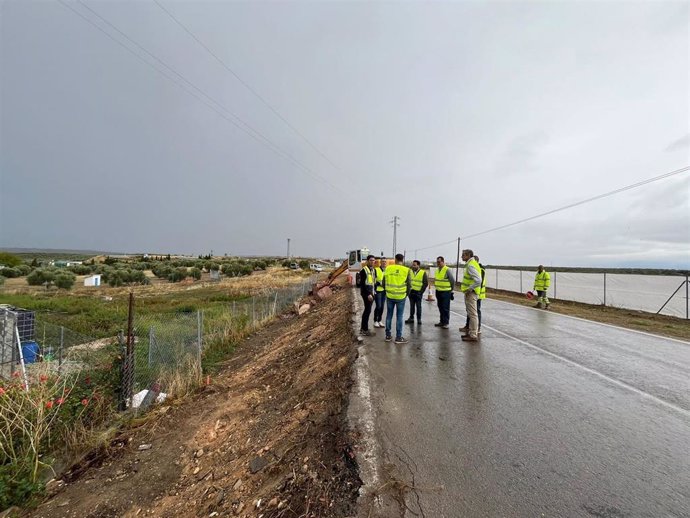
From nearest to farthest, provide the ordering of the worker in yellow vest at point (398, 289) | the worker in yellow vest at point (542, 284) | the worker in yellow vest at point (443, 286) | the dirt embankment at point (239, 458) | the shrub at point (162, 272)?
the dirt embankment at point (239, 458)
the worker in yellow vest at point (398, 289)
the worker in yellow vest at point (443, 286)
the worker in yellow vest at point (542, 284)
the shrub at point (162, 272)

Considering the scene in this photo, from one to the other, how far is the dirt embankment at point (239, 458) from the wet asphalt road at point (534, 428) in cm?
60

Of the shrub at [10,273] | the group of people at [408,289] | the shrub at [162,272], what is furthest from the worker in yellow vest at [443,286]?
the shrub at [10,273]

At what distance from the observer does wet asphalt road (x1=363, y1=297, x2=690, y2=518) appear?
8.54ft

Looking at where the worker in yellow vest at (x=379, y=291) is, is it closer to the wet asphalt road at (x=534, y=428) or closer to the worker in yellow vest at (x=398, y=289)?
the worker in yellow vest at (x=398, y=289)

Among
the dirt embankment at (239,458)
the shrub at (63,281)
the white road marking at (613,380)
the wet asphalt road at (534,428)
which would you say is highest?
the white road marking at (613,380)

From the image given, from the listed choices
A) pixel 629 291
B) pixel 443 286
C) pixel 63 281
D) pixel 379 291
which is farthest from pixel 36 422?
pixel 63 281

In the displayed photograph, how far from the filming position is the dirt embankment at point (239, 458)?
2.94m

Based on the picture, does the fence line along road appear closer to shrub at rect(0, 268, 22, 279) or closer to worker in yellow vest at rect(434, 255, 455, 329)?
worker in yellow vest at rect(434, 255, 455, 329)

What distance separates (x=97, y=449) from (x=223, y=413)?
186 cm

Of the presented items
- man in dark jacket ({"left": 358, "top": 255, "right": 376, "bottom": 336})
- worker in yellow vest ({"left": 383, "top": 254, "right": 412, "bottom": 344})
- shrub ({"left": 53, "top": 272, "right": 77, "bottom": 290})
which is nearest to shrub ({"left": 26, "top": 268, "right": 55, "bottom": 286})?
shrub ({"left": 53, "top": 272, "right": 77, "bottom": 290})

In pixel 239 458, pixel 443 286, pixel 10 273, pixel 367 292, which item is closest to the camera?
pixel 239 458

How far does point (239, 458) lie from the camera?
4.18 metres

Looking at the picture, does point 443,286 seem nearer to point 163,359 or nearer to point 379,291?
point 379,291

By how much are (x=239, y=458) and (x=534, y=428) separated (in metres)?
3.61
